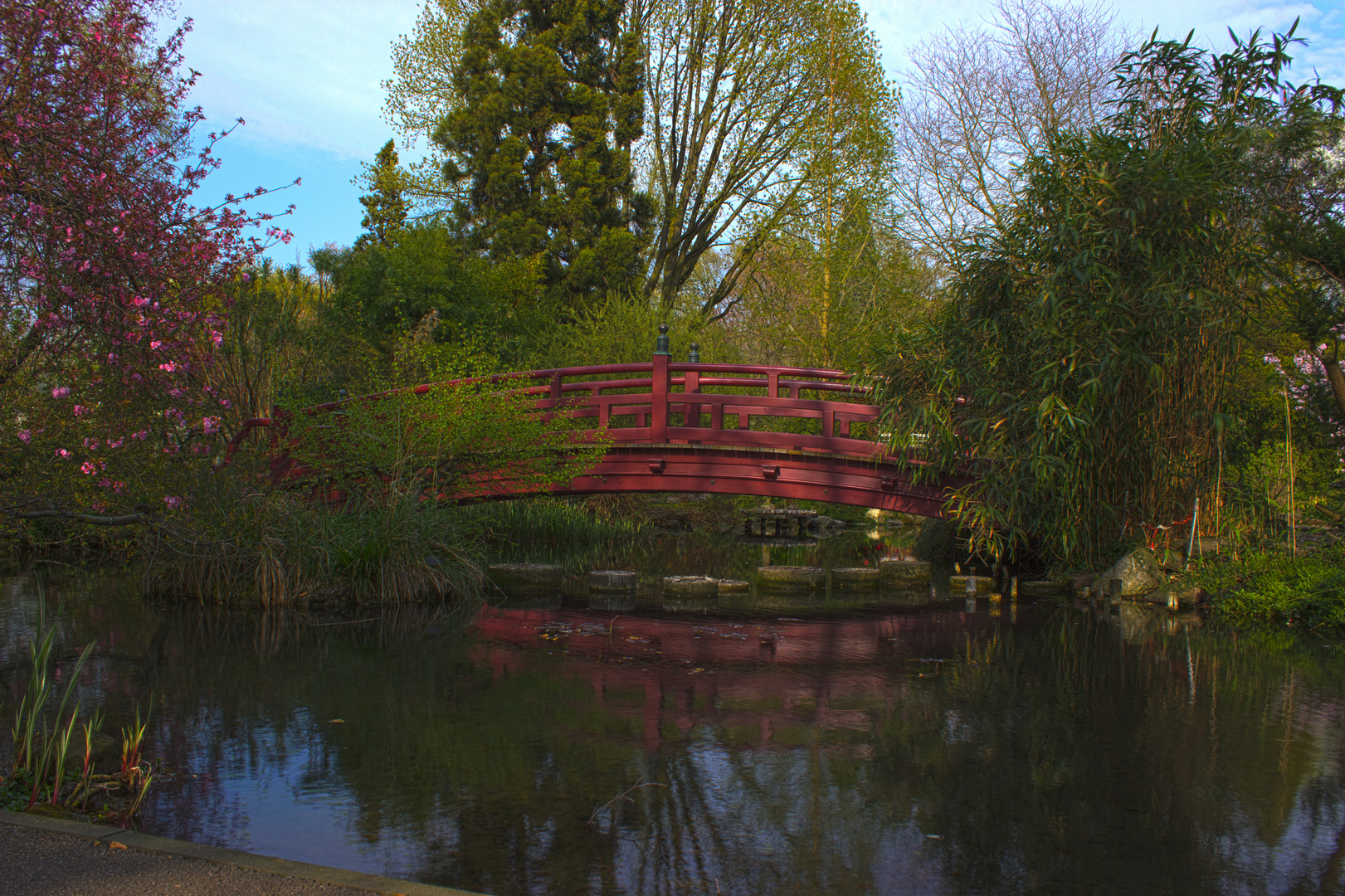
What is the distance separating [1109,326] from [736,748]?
20.0 feet

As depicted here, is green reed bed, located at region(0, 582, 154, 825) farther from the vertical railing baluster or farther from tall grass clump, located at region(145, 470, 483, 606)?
the vertical railing baluster

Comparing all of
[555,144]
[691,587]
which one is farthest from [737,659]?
[555,144]

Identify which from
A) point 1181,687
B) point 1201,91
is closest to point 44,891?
point 1181,687

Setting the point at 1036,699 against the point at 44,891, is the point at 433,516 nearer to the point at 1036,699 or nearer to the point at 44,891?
the point at 1036,699

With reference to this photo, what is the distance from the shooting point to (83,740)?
4555 mm

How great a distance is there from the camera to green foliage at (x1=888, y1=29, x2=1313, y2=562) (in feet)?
29.5

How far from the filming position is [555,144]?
806 inches

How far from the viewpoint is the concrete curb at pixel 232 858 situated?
111 inches

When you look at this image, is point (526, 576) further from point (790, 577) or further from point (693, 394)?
point (693, 394)

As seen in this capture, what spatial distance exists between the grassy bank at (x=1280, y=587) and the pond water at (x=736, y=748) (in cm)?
52

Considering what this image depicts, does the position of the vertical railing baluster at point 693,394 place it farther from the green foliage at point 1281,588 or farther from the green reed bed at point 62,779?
the green reed bed at point 62,779

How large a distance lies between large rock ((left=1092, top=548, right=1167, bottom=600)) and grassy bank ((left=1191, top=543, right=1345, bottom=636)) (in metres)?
0.32

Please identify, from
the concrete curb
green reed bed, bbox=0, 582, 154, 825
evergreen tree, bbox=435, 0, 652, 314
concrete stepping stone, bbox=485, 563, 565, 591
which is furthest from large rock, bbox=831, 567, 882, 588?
evergreen tree, bbox=435, 0, 652, 314

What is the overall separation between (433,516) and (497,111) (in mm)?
13087
